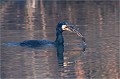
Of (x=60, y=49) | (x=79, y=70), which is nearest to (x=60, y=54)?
(x=60, y=49)

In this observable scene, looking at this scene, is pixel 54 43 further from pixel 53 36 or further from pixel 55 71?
pixel 55 71

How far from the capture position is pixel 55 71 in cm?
1608

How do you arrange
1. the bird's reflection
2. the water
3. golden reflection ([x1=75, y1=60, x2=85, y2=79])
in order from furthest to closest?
1. the bird's reflection
2. the water
3. golden reflection ([x1=75, y1=60, x2=85, y2=79])

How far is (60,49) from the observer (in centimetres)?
2055

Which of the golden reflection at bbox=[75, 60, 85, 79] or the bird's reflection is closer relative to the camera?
the golden reflection at bbox=[75, 60, 85, 79]

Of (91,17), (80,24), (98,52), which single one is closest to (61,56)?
(98,52)

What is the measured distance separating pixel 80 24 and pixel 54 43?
296 inches

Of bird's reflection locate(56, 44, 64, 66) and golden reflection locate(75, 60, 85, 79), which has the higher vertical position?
golden reflection locate(75, 60, 85, 79)

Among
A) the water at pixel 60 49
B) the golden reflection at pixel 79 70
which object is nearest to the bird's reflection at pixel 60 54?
the water at pixel 60 49

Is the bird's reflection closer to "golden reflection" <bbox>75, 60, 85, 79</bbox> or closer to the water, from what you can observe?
the water

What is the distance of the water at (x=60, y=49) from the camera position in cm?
1592

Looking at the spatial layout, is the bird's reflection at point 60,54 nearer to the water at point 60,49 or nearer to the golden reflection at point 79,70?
the water at point 60,49

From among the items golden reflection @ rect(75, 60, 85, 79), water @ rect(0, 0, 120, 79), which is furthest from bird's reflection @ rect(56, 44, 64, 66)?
golden reflection @ rect(75, 60, 85, 79)

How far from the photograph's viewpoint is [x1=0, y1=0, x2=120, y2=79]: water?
15.9m
